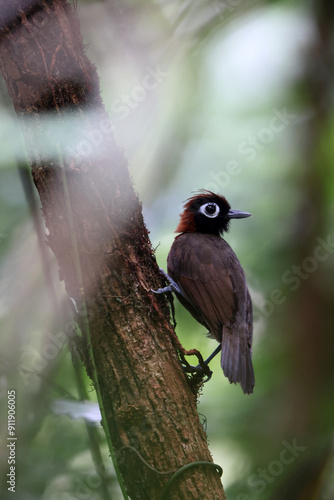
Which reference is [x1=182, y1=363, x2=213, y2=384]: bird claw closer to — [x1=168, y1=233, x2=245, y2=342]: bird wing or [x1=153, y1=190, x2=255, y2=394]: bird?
[x1=153, y1=190, x2=255, y2=394]: bird

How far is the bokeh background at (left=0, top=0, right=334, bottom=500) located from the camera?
2076mm

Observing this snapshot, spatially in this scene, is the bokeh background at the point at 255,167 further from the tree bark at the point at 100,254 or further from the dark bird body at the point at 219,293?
the tree bark at the point at 100,254

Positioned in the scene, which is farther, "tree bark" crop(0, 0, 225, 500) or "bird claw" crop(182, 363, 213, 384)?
"bird claw" crop(182, 363, 213, 384)

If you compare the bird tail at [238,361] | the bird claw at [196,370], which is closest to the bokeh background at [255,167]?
the bird tail at [238,361]

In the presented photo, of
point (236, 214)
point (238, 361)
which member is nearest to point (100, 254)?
point (238, 361)

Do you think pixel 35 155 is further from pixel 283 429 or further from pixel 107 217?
pixel 283 429

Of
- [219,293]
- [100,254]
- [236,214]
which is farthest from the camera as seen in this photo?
[236,214]

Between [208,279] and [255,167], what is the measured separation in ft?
2.50

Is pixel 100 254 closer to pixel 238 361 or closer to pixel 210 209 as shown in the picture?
pixel 238 361

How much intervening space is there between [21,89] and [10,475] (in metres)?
1.23

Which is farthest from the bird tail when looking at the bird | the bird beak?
the bird beak

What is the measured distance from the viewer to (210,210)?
245cm

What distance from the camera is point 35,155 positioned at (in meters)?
1.42

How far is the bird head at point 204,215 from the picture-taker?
95.7 inches
